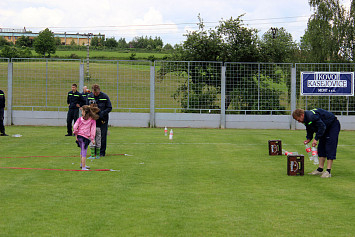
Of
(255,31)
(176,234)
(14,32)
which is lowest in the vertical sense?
(176,234)

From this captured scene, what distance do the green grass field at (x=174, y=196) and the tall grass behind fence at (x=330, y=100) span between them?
11332 millimetres

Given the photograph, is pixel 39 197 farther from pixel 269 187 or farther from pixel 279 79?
pixel 279 79

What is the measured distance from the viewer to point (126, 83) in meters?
26.5

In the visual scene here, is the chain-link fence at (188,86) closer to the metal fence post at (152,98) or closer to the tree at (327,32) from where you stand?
the metal fence post at (152,98)

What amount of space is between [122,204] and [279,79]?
19405 mm

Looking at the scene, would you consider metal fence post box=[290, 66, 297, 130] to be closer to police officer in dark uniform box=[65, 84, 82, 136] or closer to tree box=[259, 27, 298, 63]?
tree box=[259, 27, 298, 63]

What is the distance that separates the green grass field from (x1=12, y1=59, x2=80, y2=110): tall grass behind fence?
1152cm

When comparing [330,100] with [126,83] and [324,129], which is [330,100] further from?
[324,129]

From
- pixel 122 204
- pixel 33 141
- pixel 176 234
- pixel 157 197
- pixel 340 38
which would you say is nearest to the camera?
pixel 176 234

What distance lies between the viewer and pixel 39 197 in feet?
28.2

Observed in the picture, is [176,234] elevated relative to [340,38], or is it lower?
lower

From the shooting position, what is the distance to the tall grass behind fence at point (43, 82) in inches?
1037

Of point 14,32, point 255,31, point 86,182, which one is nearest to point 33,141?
point 86,182

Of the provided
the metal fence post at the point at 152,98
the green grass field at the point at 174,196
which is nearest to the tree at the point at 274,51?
the metal fence post at the point at 152,98
